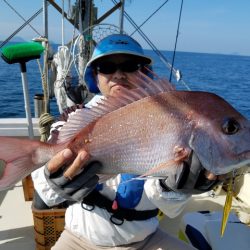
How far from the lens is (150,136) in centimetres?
146

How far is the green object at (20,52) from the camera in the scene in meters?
2.96

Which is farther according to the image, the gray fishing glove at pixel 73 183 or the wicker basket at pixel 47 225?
the wicker basket at pixel 47 225

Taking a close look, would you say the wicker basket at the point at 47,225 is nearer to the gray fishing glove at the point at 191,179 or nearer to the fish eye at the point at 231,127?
the gray fishing glove at the point at 191,179

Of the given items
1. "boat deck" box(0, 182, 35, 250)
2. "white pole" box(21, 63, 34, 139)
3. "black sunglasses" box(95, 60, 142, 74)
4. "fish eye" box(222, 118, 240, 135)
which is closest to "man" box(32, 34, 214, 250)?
"black sunglasses" box(95, 60, 142, 74)

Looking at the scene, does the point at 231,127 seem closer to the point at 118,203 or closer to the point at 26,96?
the point at 118,203

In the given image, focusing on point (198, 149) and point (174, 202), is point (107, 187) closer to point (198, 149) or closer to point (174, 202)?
point (174, 202)

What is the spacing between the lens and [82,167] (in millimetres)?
1546

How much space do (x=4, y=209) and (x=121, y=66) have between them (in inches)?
84.5

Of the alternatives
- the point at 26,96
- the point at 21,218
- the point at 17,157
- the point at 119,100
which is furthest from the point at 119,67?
the point at 21,218

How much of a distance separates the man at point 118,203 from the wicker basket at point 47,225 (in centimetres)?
51

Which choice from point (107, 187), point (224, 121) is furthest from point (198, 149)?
point (107, 187)

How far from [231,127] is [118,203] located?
903 mm

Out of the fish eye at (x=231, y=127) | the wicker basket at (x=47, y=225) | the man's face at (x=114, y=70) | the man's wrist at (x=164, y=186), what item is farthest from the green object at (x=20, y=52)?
the fish eye at (x=231, y=127)

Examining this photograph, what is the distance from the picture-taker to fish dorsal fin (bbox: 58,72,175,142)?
150 centimetres
